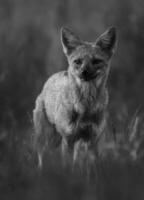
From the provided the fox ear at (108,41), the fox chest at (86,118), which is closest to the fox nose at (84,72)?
the fox chest at (86,118)

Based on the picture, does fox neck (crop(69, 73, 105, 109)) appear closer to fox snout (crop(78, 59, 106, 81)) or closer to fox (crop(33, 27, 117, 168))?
fox (crop(33, 27, 117, 168))

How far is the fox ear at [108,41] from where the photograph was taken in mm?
6785

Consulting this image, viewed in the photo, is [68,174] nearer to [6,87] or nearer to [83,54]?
[83,54]

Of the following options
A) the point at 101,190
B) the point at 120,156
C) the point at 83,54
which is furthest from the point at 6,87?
the point at 101,190

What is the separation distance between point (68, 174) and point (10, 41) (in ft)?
34.0

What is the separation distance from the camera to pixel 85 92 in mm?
6598

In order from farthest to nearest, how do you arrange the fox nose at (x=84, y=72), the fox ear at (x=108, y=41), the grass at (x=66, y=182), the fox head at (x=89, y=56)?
the fox ear at (x=108, y=41)
the fox head at (x=89, y=56)
the fox nose at (x=84, y=72)
the grass at (x=66, y=182)

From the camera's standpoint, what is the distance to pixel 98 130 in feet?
21.6

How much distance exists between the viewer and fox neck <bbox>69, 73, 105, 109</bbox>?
6551mm

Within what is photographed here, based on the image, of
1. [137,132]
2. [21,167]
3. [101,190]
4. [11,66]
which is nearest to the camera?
[101,190]

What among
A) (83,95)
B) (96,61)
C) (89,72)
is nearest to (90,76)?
(89,72)

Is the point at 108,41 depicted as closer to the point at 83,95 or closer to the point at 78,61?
the point at 78,61

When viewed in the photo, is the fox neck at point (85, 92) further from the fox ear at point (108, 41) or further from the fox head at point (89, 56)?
the fox ear at point (108, 41)

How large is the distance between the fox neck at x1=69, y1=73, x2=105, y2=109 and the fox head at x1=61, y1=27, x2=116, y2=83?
9cm
